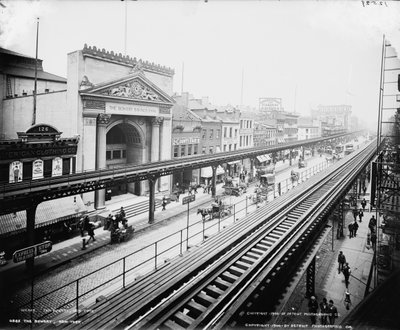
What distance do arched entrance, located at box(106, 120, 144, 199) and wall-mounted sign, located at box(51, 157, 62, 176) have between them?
275 inches

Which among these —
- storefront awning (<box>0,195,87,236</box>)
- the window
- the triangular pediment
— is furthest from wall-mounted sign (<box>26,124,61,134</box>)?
the window

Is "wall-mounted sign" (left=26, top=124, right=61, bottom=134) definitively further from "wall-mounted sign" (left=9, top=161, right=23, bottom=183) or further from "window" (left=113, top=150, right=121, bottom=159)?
"window" (left=113, top=150, right=121, bottom=159)

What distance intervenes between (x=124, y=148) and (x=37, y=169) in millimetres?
11125

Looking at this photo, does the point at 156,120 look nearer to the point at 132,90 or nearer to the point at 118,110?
the point at 132,90

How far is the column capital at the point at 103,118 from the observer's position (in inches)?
916

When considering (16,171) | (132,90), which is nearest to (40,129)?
(16,171)

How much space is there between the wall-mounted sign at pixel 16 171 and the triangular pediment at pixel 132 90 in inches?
295

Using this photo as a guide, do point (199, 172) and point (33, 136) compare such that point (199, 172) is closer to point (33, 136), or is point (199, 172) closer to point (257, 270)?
point (33, 136)

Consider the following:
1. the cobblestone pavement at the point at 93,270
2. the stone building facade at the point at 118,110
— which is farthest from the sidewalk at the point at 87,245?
the stone building facade at the point at 118,110

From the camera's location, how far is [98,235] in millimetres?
18656

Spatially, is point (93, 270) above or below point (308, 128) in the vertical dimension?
below

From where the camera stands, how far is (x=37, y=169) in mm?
18828

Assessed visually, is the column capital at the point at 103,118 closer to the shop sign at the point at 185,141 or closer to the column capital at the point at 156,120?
the column capital at the point at 156,120

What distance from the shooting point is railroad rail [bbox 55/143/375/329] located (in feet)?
23.6
